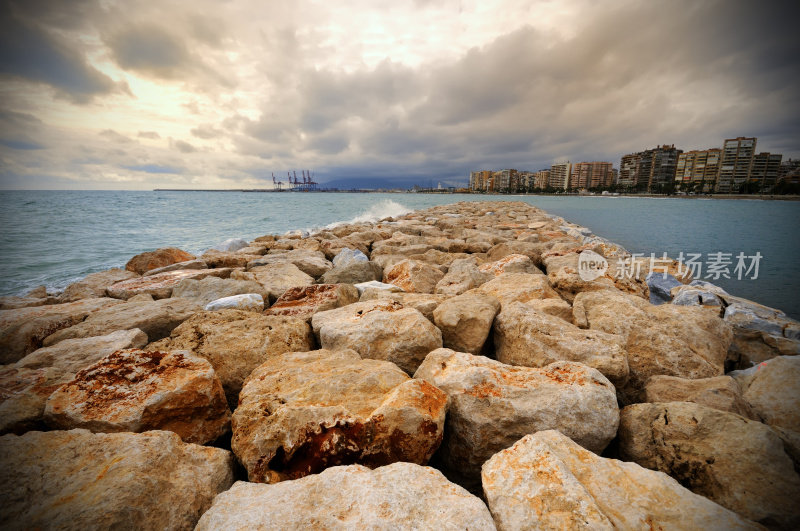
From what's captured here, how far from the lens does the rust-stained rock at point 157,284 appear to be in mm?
5145

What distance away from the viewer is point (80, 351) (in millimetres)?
2957

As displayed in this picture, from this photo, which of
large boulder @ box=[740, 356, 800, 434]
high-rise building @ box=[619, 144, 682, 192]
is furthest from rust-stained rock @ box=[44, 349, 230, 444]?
high-rise building @ box=[619, 144, 682, 192]

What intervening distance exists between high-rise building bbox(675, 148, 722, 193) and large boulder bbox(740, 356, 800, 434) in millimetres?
76915

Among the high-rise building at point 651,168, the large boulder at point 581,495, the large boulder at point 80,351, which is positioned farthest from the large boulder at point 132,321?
the high-rise building at point 651,168

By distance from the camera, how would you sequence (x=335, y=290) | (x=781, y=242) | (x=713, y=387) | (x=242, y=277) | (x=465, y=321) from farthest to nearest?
(x=781, y=242), (x=242, y=277), (x=335, y=290), (x=465, y=321), (x=713, y=387)

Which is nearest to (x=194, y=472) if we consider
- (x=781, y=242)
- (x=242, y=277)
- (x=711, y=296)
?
(x=242, y=277)

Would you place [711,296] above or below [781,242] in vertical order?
above

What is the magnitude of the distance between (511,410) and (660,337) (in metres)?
1.96

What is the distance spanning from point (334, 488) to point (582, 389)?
1733 mm

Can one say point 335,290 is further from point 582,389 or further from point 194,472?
point 582,389

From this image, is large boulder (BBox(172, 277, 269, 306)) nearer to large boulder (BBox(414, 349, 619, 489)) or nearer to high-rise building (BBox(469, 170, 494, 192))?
large boulder (BBox(414, 349, 619, 489))

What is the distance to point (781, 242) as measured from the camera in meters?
13.7

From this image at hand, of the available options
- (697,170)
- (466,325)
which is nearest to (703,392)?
(466,325)

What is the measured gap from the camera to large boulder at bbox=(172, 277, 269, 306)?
457 cm
